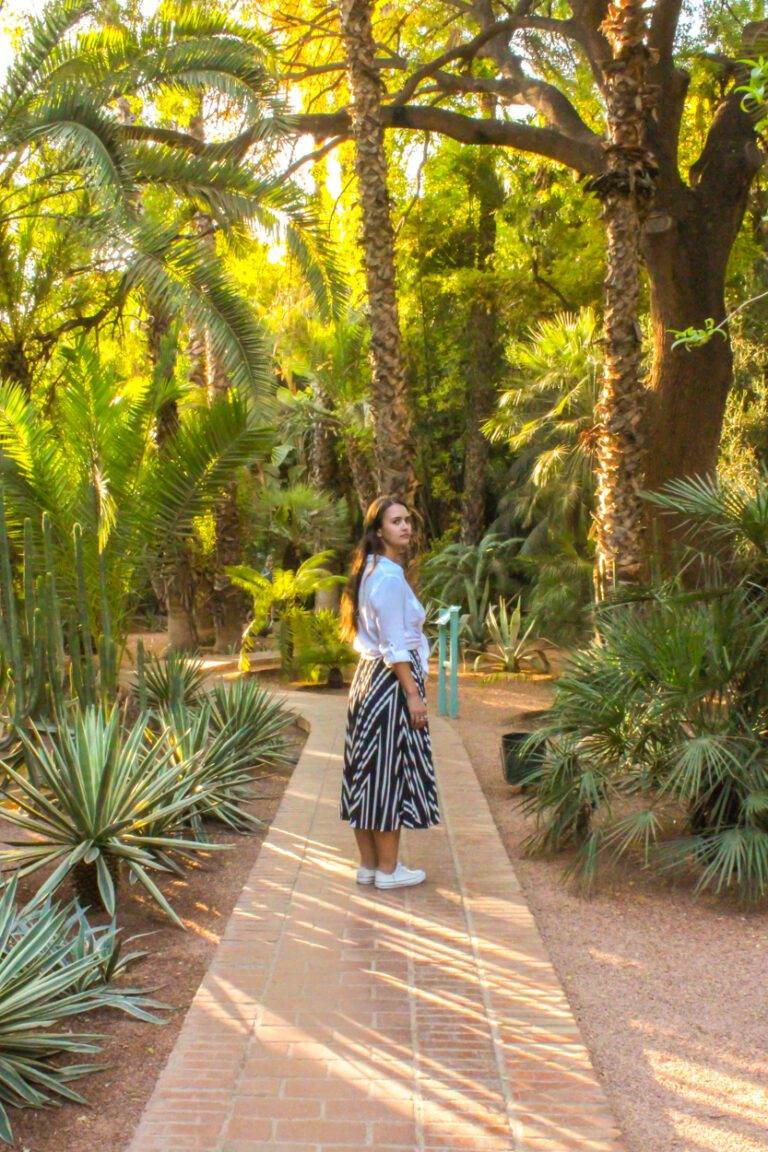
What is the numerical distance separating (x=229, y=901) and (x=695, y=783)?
2.30 m

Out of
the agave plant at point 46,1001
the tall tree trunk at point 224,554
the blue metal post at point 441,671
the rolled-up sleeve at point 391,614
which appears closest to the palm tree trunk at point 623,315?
the blue metal post at point 441,671

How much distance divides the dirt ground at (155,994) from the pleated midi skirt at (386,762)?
84 centimetres

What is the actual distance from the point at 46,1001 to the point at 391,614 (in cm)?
229

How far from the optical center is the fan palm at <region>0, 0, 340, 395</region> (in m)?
10.4

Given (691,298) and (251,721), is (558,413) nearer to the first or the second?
(691,298)

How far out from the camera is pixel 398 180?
20031 millimetres

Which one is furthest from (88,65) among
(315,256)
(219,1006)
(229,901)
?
(219,1006)

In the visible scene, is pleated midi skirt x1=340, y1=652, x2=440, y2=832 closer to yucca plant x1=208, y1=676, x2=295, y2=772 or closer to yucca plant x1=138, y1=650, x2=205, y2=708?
yucca plant x1=208, y1=676, x2=295, y2=772

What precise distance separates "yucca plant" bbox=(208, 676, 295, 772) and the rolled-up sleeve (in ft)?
10.7

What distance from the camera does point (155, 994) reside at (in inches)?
186

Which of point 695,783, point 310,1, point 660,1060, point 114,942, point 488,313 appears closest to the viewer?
point 660,1060

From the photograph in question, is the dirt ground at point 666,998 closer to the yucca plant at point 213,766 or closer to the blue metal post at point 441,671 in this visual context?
the yucca plant at point 213,766

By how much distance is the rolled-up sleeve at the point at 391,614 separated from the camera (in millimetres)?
5648

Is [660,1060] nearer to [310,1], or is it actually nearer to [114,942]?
[114,942]
